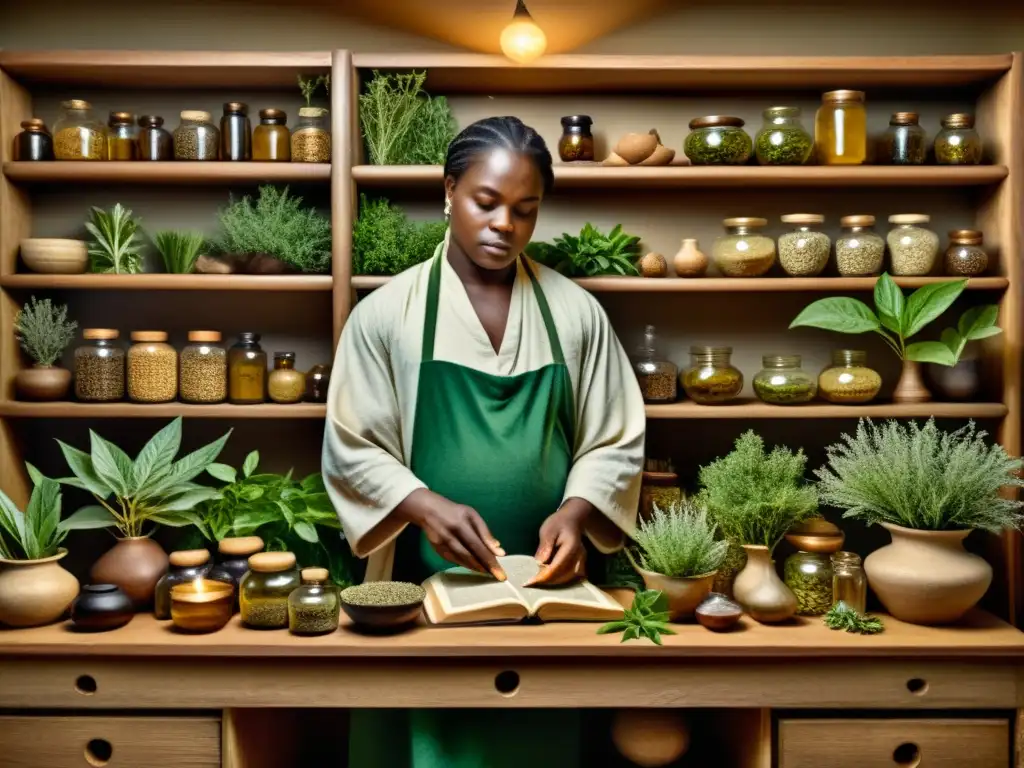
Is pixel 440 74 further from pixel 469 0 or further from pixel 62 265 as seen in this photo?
pixel 62 265

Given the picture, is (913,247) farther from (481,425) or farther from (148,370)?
(148,370)

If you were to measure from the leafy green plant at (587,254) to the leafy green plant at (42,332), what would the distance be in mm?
1400

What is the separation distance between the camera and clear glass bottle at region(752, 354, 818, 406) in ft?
8.31

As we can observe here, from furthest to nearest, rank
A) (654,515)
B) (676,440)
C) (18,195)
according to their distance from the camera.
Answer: (676,440)
(18,195)
(654,515)

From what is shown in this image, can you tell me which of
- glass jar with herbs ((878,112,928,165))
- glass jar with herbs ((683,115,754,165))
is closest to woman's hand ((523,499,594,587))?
glass jar with herbs ((683,115,754,165))

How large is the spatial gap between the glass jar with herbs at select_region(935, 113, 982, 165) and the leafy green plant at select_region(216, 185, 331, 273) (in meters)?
1.83

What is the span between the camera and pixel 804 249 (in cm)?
253

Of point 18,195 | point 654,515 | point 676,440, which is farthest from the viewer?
point 676,440

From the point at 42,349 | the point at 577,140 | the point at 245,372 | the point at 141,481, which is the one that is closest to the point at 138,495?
the point at 141,481

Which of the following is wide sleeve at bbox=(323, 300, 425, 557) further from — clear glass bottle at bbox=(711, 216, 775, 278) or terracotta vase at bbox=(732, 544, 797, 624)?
clear glass bottle at bbox=(711, 216, 775, 278)

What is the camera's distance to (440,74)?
8.54 ft

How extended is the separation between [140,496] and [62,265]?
746mm

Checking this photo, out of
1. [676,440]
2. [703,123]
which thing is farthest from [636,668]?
[703,123]

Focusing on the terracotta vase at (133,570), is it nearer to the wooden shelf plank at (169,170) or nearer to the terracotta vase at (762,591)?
A: the wooden shelf plank at (169,170)
